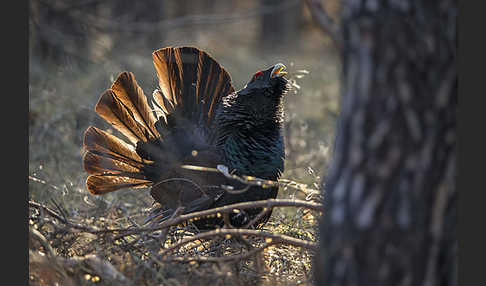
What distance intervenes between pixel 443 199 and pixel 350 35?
0.63 metres

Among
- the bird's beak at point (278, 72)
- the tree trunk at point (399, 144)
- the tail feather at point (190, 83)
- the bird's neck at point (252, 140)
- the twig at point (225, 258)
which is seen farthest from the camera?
the tail feather at point (190, 83)

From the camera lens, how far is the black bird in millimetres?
3613

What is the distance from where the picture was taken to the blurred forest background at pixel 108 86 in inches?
146

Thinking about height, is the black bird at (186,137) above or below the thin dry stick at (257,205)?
above

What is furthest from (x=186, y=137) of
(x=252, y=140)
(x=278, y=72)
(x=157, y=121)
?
(x=278, y=72)

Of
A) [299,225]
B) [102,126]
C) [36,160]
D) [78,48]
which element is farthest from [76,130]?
[299,225]

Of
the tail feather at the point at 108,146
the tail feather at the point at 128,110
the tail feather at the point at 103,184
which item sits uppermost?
the tail feather at the point at 128,110

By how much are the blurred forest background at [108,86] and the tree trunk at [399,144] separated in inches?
46.4

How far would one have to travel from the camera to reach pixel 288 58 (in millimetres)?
14250

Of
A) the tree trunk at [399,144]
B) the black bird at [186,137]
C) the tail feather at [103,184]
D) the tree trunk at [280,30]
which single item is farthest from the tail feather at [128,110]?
the tree trunk at [280,30]

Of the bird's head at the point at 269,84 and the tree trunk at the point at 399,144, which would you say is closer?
the tree trunk at the point at 399,144

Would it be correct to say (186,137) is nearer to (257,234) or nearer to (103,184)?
(103,184)

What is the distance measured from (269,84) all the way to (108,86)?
425cm

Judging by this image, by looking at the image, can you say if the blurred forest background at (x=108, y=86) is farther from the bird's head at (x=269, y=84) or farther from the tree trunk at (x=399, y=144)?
the tree trunk at (x=399, y=144)
